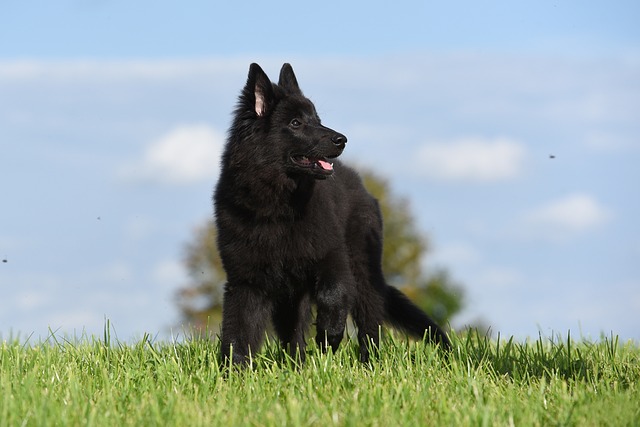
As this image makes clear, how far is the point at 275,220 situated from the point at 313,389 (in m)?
1.84

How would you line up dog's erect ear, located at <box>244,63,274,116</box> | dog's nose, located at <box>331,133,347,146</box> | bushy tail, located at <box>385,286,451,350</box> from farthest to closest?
bushy tail, located at <box>385,286,451,350</box>
dog's erect ear, located at <box>244,63,274,116</box>
dog's nose, located at <box>331,133,347,146</box>

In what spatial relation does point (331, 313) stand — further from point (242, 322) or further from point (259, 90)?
point (259, 90)

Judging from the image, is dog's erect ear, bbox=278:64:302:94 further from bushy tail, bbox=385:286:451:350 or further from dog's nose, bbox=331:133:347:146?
bushy tail, bbox=385:286:451:350

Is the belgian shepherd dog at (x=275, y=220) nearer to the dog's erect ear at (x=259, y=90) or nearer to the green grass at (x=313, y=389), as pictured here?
the dog's erect ear at (x=259, y=90)

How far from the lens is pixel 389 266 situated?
19891 mm

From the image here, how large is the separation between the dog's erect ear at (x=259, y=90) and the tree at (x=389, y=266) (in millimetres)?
12034

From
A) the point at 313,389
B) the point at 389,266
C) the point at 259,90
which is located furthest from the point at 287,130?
the point at 389,266

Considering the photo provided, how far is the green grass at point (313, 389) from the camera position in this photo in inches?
190

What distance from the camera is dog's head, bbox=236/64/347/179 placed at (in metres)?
6.96

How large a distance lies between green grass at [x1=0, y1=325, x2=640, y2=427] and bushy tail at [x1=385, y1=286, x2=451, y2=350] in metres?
0.56

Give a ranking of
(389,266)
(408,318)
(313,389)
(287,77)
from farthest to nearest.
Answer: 1. (389,266)
2. (408,318)
3. (287,77)
4. (313,389)

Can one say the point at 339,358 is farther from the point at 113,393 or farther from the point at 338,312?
the point at 113,393

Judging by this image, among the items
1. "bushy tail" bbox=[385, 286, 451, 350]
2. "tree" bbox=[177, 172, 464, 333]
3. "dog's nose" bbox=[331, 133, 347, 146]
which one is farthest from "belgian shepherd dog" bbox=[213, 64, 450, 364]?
"tree" bbox=[177, 172, 464, 333]

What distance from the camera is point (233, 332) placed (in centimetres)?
711
